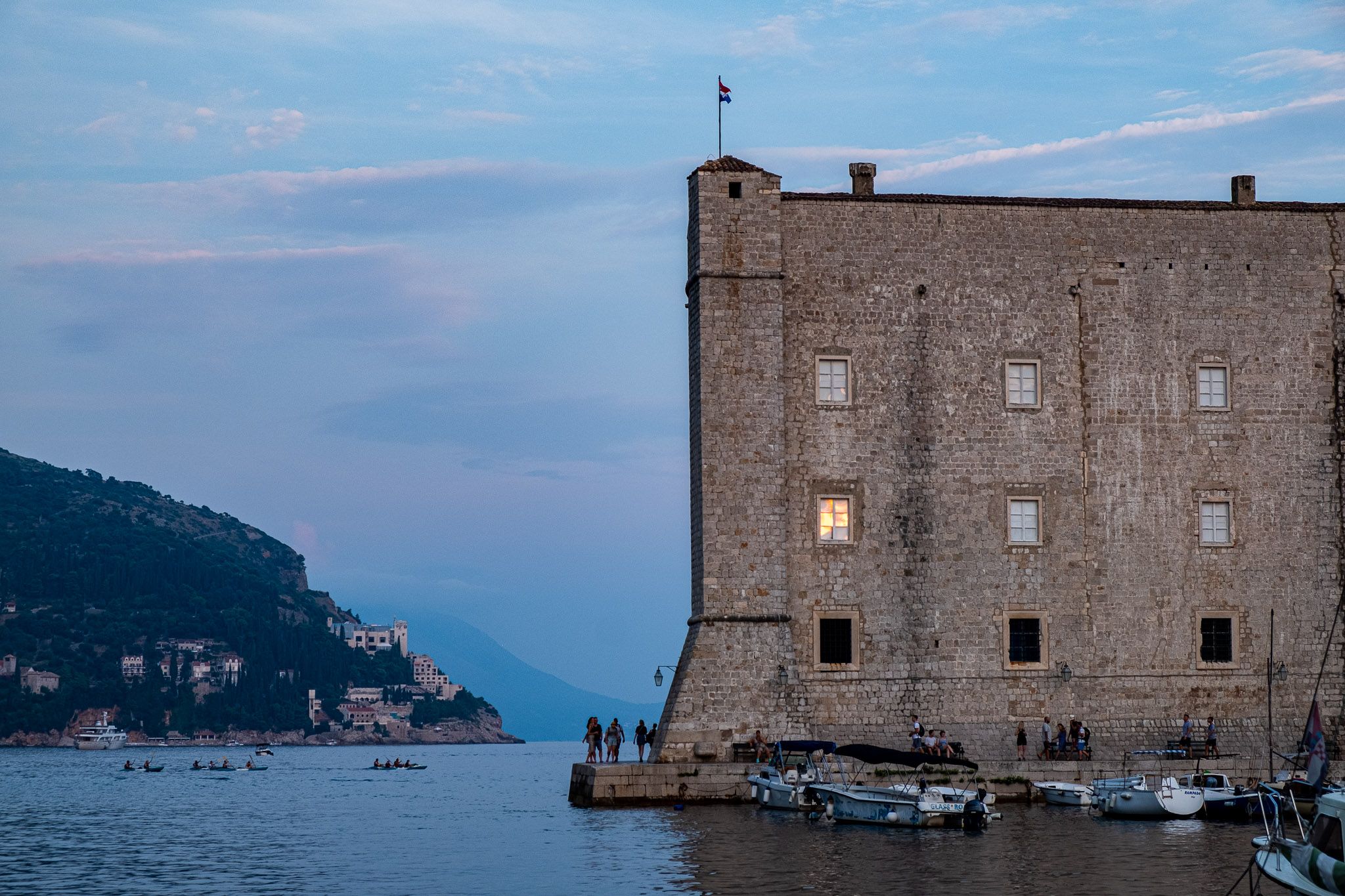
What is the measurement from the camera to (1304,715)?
40.1 meters

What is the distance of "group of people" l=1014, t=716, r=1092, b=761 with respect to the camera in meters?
38.5

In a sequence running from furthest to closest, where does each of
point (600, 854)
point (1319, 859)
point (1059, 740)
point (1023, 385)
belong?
point (1023, 385) < point (1059, 740) < point (600, 854) < point (1319, 859)

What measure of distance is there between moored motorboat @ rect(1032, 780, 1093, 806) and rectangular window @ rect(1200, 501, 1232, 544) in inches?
286

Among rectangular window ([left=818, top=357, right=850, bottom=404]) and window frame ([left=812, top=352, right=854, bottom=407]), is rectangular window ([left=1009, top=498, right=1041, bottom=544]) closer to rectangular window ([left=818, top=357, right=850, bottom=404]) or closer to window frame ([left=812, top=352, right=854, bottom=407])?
window frame ([left=812, top=352, right=854, bottom=407])

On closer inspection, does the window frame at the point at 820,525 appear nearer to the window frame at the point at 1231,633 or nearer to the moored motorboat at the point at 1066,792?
the moored motorboat at the point at 1066,792

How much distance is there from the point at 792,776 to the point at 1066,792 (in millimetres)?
6182

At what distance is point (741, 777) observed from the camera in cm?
3703

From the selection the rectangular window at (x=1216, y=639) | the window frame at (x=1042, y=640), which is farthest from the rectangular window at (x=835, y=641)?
the rectangular window at (x=1216, y=639)

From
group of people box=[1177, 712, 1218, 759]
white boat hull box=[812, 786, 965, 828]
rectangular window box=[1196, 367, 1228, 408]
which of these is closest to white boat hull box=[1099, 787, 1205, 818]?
group of people box=[1177, 712, 1218, 759]

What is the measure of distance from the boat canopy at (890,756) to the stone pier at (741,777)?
34.2 inches

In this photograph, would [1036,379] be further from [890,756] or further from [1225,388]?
[890,756]

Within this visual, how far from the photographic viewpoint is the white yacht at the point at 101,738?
544 ft

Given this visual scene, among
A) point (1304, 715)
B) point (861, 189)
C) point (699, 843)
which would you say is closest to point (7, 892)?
point (699, 843)

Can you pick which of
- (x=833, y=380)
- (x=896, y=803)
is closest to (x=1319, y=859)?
(x=896, y=803)
